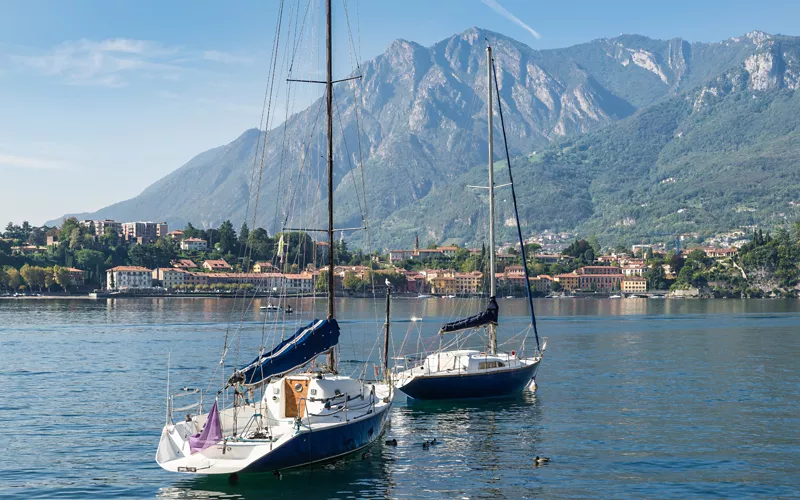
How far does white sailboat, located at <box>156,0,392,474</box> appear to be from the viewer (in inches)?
1155

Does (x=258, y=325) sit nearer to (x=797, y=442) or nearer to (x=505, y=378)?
(x=505, y=378)

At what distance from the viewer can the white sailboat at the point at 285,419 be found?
96.2ft

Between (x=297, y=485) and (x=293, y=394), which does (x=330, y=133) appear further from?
(x=297, y=485)

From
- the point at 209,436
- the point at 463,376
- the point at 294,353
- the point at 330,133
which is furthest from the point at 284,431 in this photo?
the point at 463,376

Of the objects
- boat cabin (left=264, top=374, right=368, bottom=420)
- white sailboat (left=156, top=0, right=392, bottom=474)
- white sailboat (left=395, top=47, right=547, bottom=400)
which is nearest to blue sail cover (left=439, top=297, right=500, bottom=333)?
white sailboat (left=395, top=47, right=547, bottom=400)

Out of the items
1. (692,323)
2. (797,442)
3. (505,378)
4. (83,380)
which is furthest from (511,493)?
(692,323)

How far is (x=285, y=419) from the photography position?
32.0 meters

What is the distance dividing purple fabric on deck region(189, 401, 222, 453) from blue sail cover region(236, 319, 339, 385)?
246 centimetres

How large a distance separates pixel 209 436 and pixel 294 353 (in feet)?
15.4

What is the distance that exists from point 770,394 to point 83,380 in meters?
40.7

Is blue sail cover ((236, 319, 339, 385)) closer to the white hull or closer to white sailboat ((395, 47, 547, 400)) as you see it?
the white hull

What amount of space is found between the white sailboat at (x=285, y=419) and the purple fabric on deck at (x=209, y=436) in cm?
3

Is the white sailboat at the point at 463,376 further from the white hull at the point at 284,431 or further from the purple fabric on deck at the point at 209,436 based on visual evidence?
the purple fabric on deck at the point at 209,436

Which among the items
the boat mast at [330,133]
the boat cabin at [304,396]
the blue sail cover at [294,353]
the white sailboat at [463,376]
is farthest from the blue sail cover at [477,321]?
the boat cabin at [304,396]
